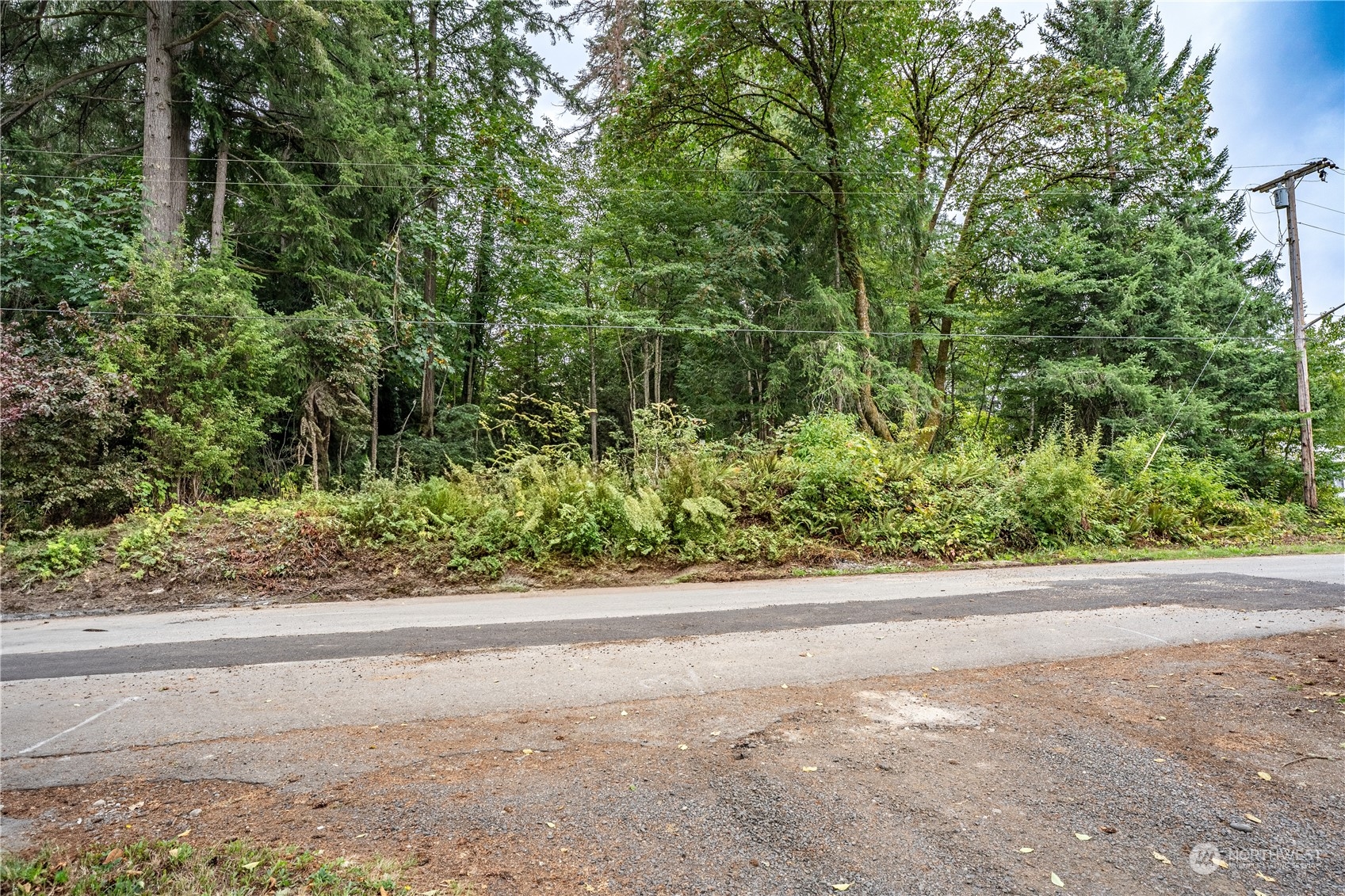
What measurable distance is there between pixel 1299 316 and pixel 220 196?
960 inches

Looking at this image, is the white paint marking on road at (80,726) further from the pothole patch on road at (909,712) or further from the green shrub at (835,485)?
the green shrub at (835,485)

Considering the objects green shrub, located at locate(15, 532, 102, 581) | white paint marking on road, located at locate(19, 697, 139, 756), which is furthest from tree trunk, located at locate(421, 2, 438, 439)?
white paint marking on road, located at locate(19, 697, 139, 756)

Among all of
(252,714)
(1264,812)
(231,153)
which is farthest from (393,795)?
(231,153)

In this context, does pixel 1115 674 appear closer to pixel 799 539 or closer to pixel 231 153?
pixel 799 539

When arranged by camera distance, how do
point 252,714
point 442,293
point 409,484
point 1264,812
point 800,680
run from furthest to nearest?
point 442,293, point 409,484, point 800,680, point 252,714, point 1264,812

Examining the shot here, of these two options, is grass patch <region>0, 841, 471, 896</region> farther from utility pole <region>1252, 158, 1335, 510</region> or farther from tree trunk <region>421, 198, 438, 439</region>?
utility pole <region>1252, 158, 1335, 510</region>

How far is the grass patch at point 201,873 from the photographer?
200 centimetres

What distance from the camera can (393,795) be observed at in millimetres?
2656

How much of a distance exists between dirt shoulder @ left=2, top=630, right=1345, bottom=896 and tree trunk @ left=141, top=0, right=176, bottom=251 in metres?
11.8

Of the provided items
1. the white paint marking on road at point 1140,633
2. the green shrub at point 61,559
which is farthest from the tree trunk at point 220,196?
the white paint marking on road at point 1140,633

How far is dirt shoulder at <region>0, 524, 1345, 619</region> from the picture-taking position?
696cm

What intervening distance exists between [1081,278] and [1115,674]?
15.2 metres

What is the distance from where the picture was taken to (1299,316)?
1453cm

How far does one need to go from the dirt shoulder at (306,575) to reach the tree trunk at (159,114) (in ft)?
21.7
